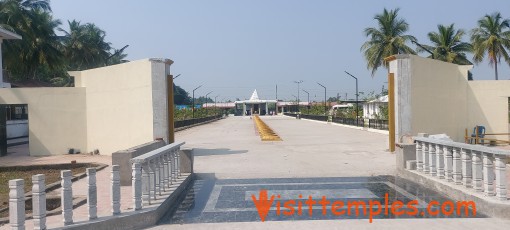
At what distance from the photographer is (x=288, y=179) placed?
1152cm

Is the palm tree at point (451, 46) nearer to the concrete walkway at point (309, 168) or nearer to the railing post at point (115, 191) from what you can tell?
the concrete walkway at point (309, 168)

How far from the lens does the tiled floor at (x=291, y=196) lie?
7551mm

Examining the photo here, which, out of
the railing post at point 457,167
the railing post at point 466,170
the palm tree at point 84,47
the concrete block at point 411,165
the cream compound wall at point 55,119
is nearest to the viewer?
the railing post at point 466,170

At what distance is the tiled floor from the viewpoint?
7551mm

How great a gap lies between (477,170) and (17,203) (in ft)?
22.8

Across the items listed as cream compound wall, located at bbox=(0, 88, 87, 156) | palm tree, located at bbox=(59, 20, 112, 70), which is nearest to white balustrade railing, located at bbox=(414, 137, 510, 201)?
cream compound wall, located at bbox=(0, 88, 87, 156)

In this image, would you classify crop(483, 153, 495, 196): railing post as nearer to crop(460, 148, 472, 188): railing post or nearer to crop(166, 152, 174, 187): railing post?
crop(460, 148, 472, 188): railing post

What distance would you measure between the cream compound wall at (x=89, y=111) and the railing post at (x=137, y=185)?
9.68 m

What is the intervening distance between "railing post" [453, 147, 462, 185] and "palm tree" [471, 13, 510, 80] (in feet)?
146

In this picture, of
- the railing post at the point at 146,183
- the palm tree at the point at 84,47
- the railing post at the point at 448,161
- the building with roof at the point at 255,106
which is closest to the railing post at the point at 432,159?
the railing post at the point at 448,161

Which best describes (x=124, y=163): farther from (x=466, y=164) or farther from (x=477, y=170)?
(x=477, y=170)

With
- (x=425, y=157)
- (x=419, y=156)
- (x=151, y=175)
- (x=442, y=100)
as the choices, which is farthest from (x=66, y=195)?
(x=442, y=100)

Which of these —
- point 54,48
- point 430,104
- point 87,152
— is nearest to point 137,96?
point 87,152

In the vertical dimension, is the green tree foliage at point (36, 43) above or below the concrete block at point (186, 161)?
above
